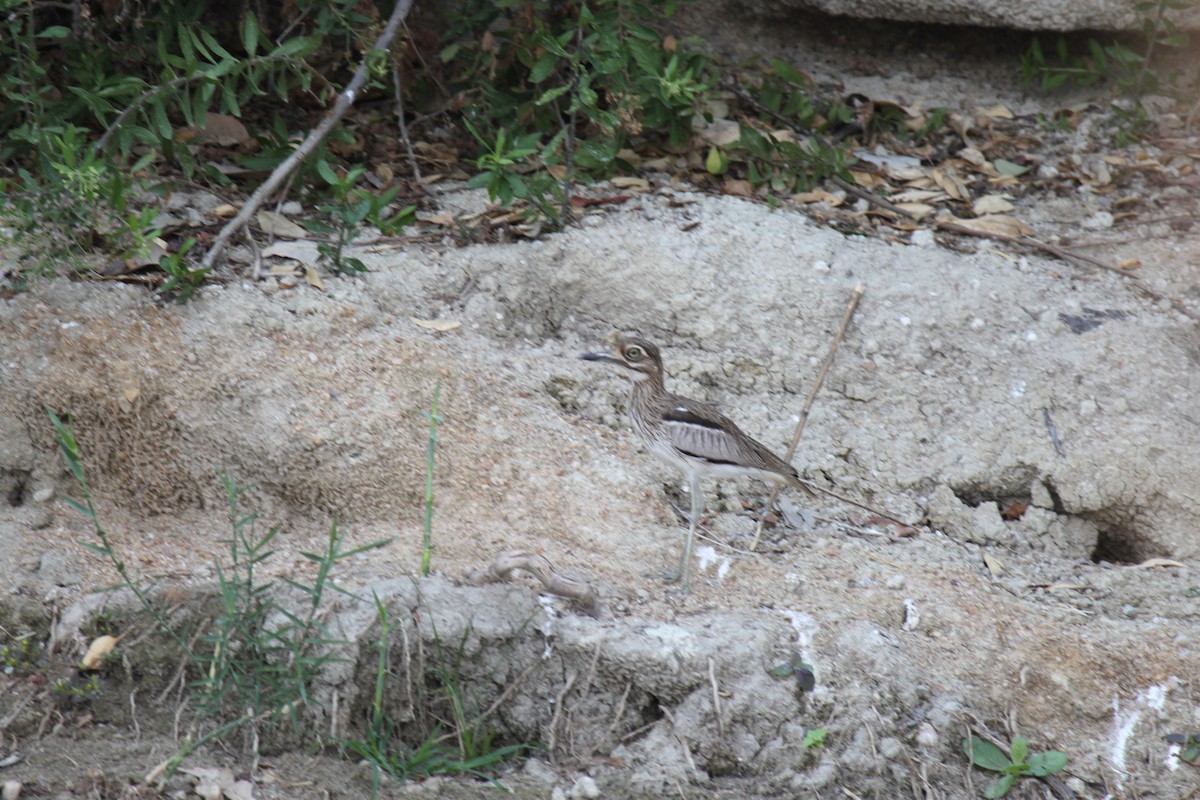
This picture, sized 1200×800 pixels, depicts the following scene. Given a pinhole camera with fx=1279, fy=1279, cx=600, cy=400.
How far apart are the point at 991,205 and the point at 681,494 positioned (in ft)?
8.49

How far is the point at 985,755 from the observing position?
4.20m

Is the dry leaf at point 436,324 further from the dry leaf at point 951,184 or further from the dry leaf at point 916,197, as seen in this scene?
the dry leaf at point 951,184

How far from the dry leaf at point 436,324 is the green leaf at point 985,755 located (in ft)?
8.51

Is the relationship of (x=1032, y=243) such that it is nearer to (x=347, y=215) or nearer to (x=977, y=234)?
(x=977, y=234)

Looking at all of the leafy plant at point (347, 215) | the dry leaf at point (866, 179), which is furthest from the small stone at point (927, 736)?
the dry leaf at point (866, 179)

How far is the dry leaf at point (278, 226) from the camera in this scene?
5.67 metres

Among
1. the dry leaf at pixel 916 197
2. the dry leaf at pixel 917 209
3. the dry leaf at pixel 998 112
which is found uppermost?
the dry leaf at pixel 998 112

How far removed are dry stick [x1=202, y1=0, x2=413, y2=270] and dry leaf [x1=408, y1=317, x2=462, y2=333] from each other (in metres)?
0.85

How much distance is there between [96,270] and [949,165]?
436 centimetres

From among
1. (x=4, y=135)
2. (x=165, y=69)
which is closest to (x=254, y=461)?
(x=165, y=69)

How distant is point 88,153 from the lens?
4996mm

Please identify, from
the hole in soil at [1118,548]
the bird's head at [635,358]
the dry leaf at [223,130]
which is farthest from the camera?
the dry leaf at [223,130]

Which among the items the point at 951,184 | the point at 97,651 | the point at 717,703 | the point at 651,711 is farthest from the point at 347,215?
the point at 951,184

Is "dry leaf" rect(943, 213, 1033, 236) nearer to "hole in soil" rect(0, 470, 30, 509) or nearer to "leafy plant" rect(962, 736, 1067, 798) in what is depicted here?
"leafy plant" rect(962, 736, 1067, 798)
